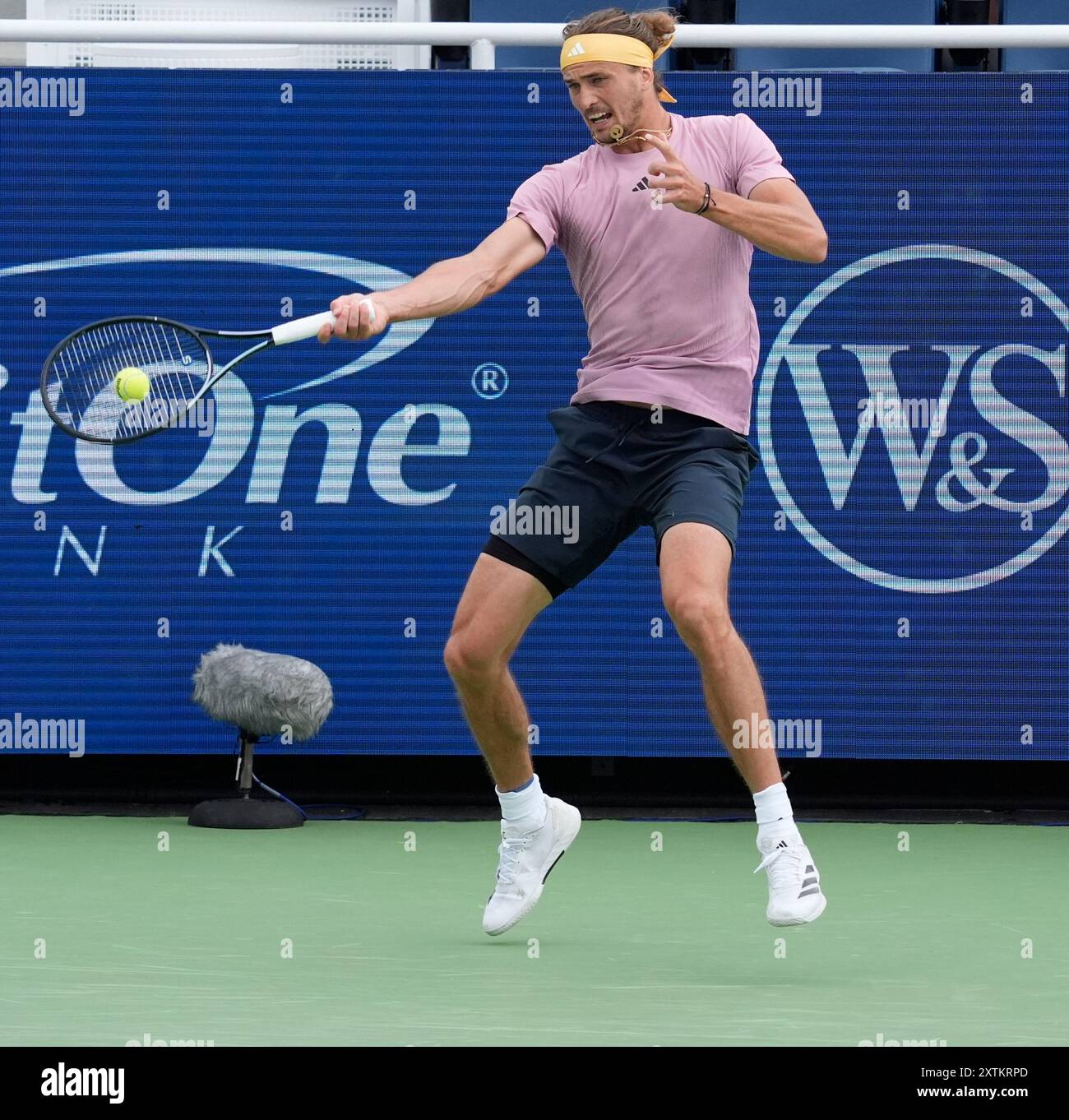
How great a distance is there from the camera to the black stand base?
21.0 feet

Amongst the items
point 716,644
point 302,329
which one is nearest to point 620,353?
point 716,644

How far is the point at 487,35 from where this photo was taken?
260 inches

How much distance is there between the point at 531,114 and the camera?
A: 6.58 meters

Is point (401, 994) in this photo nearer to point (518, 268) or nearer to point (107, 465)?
point (518, 268)

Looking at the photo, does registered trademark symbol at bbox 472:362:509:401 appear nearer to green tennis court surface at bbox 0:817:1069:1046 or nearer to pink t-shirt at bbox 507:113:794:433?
green tennis court surface at bbox 0:817:1069:1046

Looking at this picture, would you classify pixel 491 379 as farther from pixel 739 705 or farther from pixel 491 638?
pixel 739 705

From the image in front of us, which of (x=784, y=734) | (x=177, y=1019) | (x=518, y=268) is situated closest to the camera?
(x=177, y=1019)

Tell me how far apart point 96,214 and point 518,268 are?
9.01 ft

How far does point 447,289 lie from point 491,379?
97.4 inches

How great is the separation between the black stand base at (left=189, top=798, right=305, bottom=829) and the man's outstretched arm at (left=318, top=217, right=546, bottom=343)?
8.57 ft

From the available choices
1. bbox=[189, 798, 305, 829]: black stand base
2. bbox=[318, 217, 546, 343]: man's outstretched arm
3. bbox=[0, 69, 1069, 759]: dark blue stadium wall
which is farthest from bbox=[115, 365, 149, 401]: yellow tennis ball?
bbox=[189, 798, 305, 829]: black stand base

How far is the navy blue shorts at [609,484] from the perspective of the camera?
4270mm

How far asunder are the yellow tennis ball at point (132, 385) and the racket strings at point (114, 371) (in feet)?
4.49

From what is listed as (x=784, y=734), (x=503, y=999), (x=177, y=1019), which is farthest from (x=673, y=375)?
(x=784, y=734)
